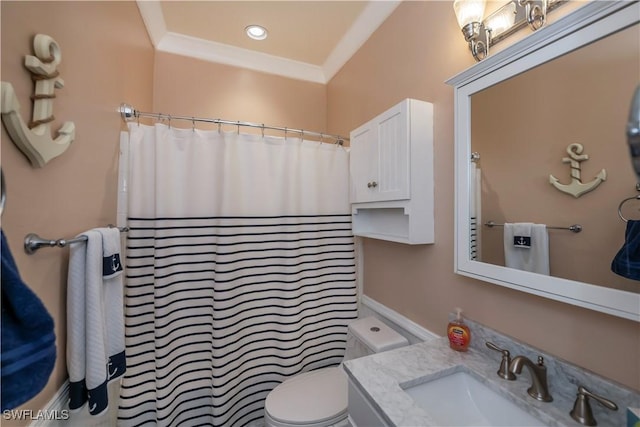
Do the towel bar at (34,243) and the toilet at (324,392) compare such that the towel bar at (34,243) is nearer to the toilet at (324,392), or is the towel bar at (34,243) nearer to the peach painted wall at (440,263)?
the toilet at (324,392)

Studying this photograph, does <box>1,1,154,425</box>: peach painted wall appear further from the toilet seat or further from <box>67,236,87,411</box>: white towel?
the toilet seat

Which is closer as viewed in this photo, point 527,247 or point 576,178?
point 576,178

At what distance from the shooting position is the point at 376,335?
1.37 meters

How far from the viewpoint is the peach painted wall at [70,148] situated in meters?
0.64

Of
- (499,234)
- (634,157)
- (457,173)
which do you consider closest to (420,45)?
(457,173)

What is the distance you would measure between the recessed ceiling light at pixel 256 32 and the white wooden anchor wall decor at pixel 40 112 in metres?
1.39

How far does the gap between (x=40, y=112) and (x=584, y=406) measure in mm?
1656

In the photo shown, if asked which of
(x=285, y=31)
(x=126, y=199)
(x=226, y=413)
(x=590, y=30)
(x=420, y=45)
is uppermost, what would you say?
(x=285, y=31)

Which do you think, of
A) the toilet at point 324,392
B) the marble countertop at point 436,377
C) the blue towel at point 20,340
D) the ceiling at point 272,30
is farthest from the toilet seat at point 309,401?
the ceiling at point 272,30

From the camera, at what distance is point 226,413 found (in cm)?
141

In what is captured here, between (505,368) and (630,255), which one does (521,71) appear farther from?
(505,368)

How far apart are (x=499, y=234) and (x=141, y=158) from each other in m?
1.65

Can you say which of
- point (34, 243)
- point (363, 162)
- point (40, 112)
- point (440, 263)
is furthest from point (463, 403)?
point (40, 112)

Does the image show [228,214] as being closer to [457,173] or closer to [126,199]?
[126,199]
